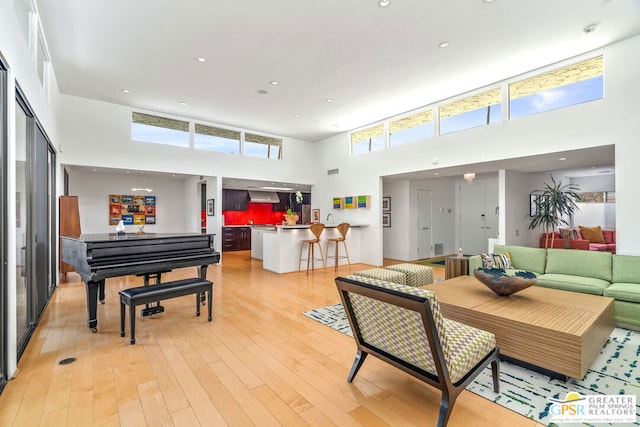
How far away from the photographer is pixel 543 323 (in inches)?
94.5

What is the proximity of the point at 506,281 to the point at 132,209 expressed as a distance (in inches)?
359

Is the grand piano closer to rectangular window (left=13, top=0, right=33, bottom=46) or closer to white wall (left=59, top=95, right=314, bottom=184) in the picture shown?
rectangular window (left=13, top=0, right=33, bottom=46)

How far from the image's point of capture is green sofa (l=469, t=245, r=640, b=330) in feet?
11.2

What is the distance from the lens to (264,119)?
7.51m

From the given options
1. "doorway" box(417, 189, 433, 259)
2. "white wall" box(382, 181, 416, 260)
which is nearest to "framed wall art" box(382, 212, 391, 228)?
"white wall" box(382, 181, 416, 260)

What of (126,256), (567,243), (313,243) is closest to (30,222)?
(126,256)

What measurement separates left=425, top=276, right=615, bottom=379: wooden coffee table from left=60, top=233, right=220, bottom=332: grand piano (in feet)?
10.6

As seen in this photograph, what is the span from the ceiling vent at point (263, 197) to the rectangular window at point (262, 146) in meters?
2.69

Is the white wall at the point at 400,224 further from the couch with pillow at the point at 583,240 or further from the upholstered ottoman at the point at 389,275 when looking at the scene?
the upholstered ottoman at the point at 389,275

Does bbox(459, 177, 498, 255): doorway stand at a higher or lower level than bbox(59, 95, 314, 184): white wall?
lower

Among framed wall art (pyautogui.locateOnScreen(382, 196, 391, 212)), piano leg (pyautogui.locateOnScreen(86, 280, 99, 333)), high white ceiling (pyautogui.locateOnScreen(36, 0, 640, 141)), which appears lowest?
piano leg (pyautogui.locateOnScreen(86, 280, 99, 333))

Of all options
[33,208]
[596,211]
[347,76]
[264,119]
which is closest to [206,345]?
[33,208]

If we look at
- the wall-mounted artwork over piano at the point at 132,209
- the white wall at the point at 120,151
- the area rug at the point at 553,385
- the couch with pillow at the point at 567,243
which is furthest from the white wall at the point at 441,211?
the wall-mounted artwork over piano at the point at 132,209

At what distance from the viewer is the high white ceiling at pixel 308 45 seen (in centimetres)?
348
